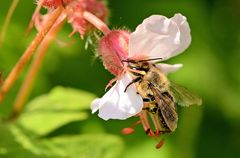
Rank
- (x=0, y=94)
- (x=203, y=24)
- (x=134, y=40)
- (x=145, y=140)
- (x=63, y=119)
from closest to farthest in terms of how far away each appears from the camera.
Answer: (x=134, y=40), (x=0, y=94), (x=63, y=119), (x=145, y=140), (x=203, y=24)

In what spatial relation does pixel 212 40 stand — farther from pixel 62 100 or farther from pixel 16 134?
pixel 16 134

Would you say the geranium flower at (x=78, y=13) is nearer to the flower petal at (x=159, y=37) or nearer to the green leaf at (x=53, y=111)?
the flower petal at (x=159, y=37)

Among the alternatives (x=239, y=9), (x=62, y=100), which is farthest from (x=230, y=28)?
(x=62, y=100)

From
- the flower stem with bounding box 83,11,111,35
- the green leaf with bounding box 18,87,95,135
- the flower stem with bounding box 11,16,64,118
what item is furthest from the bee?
the green leaf with bounding box 18,87,95,135

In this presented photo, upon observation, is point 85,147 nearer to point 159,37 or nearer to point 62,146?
point 62,146

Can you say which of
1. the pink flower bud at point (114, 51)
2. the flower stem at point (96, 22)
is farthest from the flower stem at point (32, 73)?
the pink flower bud at point (114, 51)

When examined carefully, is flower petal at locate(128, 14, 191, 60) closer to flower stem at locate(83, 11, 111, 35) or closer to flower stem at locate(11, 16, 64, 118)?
flower stem at locate(83, 11, 111, 35)

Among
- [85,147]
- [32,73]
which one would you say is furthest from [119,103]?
[32,73]
